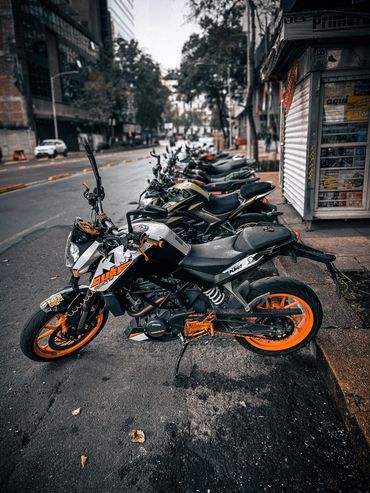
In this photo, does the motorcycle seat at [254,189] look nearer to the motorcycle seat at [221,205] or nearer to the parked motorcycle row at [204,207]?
the parked motorcycle row at [204,207]

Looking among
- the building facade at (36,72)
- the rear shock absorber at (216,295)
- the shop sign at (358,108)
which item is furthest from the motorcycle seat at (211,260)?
the building facade at (36,72)

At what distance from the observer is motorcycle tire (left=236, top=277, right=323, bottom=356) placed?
287cm

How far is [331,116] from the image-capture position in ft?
19.8

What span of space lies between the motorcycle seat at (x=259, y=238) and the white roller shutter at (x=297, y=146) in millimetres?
3751

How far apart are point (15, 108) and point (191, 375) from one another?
4429 centimetres

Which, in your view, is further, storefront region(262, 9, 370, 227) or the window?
the window

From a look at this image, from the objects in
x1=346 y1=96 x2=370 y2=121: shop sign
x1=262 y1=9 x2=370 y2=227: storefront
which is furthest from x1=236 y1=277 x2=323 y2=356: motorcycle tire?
x1=346 y1=96 x2=370 y2=121: shop sign

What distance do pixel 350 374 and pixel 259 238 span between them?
118cm

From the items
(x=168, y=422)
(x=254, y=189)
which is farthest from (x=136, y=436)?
(x=254, y=189)

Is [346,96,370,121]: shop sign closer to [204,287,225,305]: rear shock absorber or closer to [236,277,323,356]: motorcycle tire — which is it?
[236,277,323,356]: motorcycle tire

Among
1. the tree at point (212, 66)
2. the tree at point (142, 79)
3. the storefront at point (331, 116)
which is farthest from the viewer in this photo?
the tree at point (142, 79)

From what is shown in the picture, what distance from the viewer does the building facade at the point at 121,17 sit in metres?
84.1

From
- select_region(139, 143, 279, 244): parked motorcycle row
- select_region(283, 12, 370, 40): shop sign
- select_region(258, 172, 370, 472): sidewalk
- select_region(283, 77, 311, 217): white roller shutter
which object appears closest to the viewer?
select_region(258, 172, 370, 472): sidewalk

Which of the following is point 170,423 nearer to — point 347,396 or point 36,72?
point 347,396
